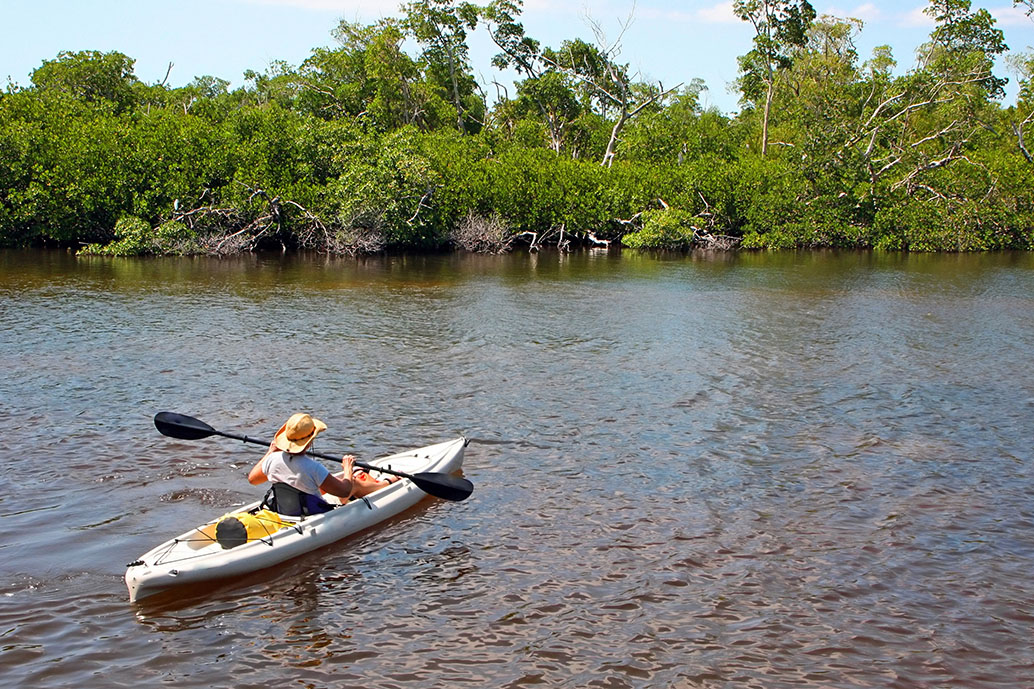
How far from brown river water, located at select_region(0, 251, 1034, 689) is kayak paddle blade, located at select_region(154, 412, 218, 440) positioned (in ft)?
2.43

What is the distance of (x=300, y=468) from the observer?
28.9ft

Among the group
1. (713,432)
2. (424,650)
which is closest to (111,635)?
(424,650)

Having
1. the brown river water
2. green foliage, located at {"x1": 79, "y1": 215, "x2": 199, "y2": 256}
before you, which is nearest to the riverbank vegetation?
green foliage, located at {"x1": 79, "y1": 215, "x2": 199, "y2": 256}

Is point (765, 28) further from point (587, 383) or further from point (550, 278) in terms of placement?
point (587, 383)

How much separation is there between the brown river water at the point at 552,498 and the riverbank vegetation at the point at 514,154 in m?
12.3

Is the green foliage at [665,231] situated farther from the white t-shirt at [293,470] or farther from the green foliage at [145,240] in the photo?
the white t-shirt at [293,470]

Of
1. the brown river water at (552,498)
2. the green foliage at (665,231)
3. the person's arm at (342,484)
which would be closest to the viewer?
the brown river water at (552,498)

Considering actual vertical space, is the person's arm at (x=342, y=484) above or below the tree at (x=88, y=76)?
below

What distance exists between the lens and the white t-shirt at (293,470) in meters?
8.76

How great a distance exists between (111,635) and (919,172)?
43.4m

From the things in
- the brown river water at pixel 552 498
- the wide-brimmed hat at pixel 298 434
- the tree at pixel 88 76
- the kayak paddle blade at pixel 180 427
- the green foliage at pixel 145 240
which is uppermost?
the tree at pixel 88 76

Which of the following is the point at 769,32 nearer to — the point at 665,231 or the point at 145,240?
the point at 665,231

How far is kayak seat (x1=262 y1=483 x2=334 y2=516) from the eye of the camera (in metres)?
8.85

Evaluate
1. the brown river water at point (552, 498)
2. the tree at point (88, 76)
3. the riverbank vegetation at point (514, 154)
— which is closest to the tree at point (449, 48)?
the riverbank vegetation at point (514, 154)
